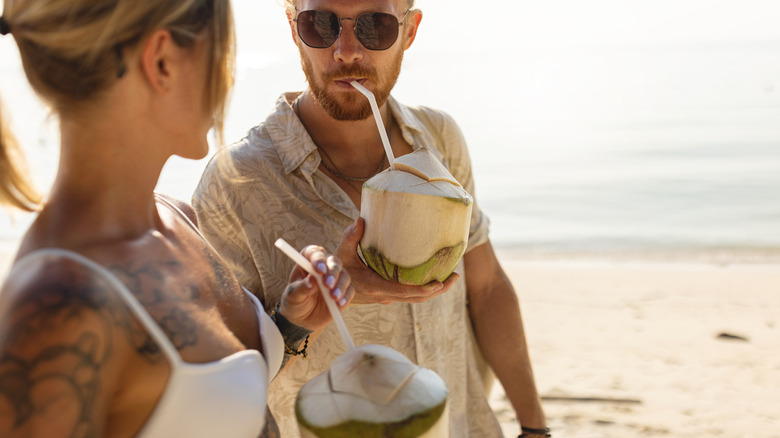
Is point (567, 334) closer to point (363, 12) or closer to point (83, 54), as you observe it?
point (363, 12)

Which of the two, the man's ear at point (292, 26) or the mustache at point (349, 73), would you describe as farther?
the man's ear at point (292, 26)

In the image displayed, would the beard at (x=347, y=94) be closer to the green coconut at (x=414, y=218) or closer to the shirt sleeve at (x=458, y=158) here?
the shirt sleeve at (x=458, y=158)

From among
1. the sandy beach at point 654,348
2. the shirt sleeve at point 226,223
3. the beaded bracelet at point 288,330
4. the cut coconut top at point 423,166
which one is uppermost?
the cut coconut top at point 423,166

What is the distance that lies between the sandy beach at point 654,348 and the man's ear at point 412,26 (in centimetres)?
267

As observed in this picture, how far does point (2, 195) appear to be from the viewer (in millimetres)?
1108

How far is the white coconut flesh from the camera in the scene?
3.25 feet

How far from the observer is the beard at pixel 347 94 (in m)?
1.89

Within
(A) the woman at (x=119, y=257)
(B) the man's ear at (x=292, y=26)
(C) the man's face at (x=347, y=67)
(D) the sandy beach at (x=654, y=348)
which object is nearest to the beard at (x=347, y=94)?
(C) the man's face at (x=347, y=67)

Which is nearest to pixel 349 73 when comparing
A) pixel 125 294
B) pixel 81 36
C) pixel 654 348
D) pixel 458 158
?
pixel 458 158

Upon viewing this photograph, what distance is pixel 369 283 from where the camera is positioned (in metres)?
1.54

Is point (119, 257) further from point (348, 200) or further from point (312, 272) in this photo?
point (348, 200)

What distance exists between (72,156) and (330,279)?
0.45 metres

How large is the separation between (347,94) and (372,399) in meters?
1.06

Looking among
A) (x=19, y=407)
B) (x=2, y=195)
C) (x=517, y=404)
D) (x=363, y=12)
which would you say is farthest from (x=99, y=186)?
(x=517, y=404)
